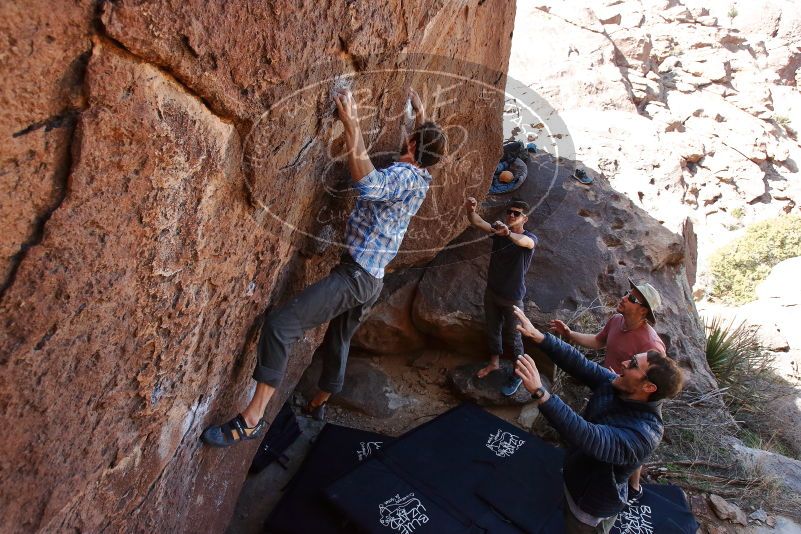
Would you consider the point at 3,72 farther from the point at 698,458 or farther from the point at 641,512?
the point at 698,458

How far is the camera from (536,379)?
2.43 metres

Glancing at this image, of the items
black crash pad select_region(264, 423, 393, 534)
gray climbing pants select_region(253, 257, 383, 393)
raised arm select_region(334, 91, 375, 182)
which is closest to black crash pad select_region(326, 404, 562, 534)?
black crash pad select_region(264, 423, 393, 534)

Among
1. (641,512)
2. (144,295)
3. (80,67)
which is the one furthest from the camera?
(641,512)

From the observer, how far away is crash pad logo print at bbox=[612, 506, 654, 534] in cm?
339

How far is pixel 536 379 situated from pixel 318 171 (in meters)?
1.51

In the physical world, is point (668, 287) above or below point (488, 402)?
above

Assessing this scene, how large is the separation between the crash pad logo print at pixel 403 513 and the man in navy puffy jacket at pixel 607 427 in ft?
3.06

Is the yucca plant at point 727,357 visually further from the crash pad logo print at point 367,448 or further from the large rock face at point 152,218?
the large rock face at point 152,218

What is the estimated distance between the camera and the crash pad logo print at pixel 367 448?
408cm

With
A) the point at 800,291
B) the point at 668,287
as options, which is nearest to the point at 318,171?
the point at 668,287

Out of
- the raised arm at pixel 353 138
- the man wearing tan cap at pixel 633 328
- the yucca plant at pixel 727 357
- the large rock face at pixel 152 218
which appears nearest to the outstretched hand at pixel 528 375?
the man wearing tan cap at pixel 633 328

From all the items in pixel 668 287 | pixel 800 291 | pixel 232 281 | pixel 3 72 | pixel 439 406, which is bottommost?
pixel 800 291

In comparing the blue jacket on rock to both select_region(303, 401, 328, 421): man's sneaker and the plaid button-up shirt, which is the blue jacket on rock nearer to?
the plaid button-up shirt

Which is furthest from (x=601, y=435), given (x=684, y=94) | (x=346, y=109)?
(x=684, y=94)
